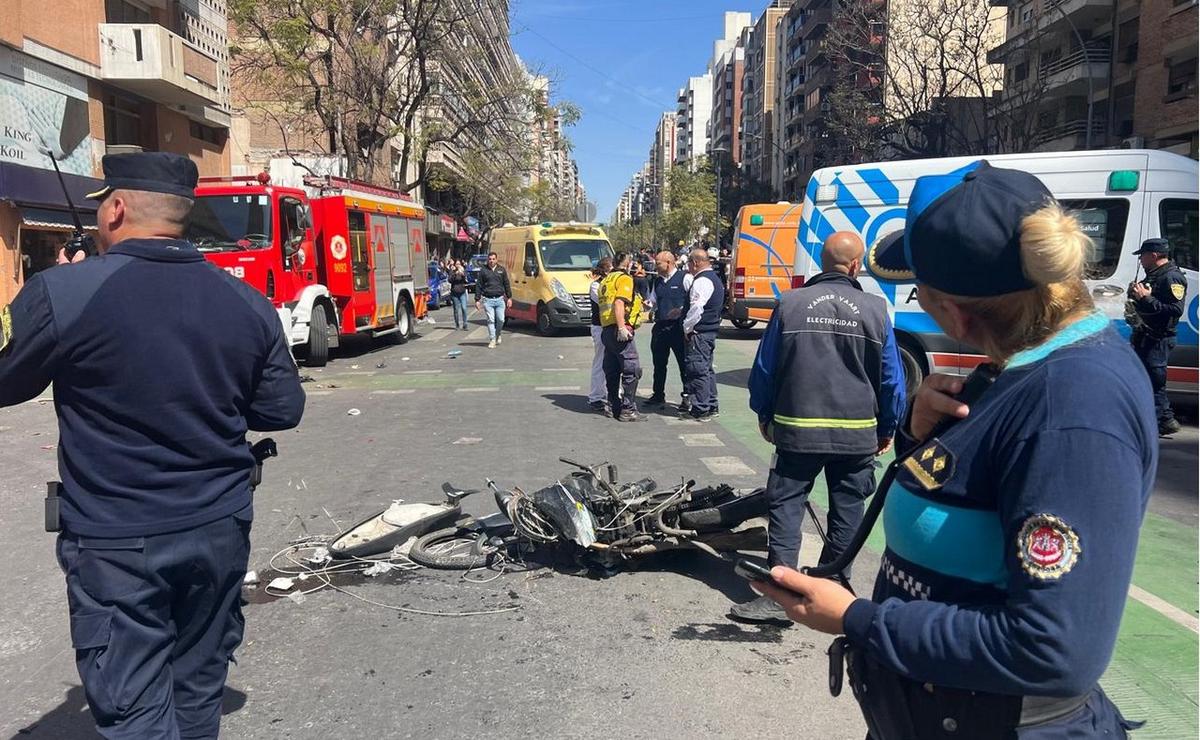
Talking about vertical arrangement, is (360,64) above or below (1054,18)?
below

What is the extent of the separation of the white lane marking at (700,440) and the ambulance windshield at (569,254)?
1122 cm

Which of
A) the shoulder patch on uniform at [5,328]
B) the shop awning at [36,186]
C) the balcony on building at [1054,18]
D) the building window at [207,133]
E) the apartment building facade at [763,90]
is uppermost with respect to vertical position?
the apartment building facade at [763,90]

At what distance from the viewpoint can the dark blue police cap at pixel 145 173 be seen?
2.32 meters

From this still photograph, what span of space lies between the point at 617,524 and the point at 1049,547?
3.55 m

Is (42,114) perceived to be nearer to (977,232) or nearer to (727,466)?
(727,466)

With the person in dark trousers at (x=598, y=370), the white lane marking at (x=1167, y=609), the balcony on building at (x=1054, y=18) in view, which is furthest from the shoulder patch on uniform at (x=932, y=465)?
the balcony on building at (x=1054, y=18)

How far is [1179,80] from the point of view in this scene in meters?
25.3

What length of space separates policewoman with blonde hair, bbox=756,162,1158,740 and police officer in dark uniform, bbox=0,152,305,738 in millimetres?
1636

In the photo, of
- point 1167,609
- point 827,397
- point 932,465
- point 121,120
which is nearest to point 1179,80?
point 1167,609

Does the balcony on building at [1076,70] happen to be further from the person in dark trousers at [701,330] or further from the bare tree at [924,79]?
the person in dark trousers at [701,330]

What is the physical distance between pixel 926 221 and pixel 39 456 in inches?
334

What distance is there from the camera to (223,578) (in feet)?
7.73

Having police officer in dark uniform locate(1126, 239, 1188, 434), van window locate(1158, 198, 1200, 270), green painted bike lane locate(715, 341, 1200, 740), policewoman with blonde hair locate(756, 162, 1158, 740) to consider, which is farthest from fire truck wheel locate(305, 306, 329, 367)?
policewoman with blonde hair locate(756, 162, 1158, 740)

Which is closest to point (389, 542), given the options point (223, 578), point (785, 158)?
point (223, 578)
